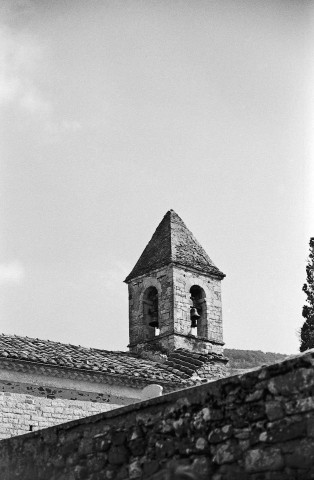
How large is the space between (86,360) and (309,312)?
13805mm

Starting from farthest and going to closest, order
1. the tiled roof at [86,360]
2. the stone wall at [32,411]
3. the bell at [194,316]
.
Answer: the bell at [194,316] < the tiled roof at [86,360] < the stone wall at [32,411]

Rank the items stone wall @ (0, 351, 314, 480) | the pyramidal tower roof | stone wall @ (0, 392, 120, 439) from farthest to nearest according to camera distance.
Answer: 1. the pyramidal tower roof
2. stone wall @ (0, 392, 120, 439)
3. stone wall @ (0, 351, 314, 480)

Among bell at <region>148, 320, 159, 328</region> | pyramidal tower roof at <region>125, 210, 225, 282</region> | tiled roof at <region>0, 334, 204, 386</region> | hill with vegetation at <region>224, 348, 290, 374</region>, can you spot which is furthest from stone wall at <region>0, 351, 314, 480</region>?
hill with vegetation at <region>224, 348, 290, 374</region>

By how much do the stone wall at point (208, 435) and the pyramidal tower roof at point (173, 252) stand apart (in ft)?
51.8

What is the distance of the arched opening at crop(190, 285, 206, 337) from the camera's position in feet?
70.6

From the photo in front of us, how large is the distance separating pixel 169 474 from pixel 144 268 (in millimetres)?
19294

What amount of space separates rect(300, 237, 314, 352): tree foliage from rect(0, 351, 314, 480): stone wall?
71.4 ft

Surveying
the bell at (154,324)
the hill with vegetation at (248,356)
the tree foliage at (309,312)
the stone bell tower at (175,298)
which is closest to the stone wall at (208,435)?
the stone bell tower at (175,298)

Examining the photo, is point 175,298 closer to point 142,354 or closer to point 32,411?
point 142,354

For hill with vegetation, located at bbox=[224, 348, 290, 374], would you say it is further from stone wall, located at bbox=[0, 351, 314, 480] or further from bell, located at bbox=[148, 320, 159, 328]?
stone wall, located at bbox=[0, 351, 314, 480]

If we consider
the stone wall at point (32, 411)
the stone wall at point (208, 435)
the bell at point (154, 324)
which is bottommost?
the stone wall at point (208, 435)

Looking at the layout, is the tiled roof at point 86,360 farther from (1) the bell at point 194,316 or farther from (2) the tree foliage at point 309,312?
(2) the tree foliage at point 309,312

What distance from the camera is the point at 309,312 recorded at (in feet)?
93.5

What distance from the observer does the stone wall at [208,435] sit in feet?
14.2
